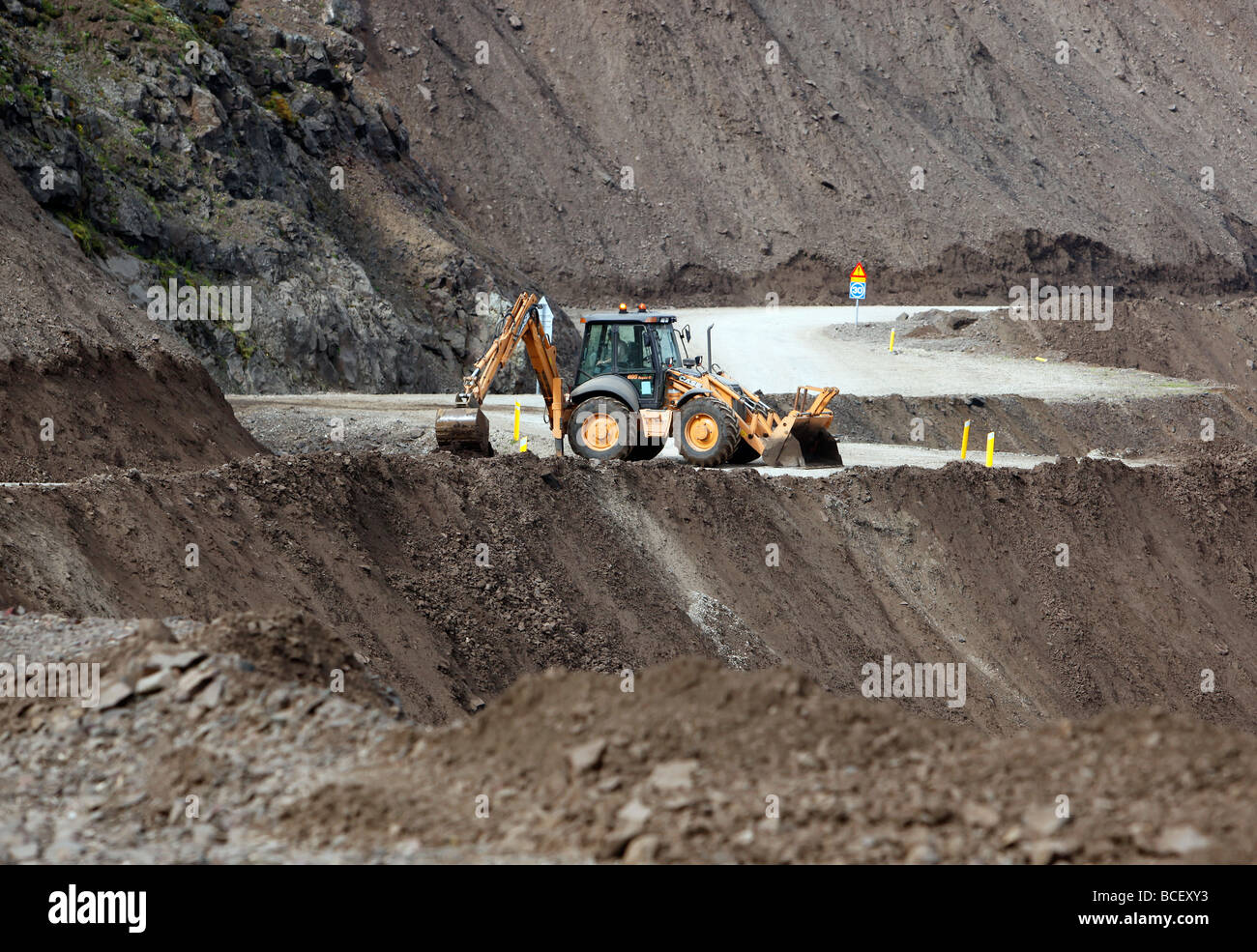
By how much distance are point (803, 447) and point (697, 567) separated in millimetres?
4165

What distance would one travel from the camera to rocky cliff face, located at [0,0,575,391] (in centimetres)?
2245

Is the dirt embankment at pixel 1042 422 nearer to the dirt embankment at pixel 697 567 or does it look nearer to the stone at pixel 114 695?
the dirt embankment at pixel 697 567

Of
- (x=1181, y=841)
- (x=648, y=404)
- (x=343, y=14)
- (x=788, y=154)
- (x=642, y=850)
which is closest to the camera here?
(x=1181, y=841)

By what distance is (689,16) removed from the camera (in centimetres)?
5384

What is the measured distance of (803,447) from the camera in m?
19.9

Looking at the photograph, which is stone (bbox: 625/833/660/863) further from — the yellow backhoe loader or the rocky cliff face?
the rocky cliff face

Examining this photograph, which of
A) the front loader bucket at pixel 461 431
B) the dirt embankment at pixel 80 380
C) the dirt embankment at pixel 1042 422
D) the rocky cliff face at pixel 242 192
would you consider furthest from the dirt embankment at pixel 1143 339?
the dirt embankment at pixel 80 380

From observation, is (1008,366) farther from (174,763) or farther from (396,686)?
(174,763)

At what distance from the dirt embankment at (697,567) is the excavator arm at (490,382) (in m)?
0.68

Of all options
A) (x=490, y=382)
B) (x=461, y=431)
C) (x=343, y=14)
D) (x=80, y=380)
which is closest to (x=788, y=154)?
(x=343, y=14)

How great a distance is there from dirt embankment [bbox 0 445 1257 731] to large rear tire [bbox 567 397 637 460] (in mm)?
1384

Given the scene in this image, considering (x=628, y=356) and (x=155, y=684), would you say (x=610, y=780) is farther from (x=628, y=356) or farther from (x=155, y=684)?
(x=628, y=356)

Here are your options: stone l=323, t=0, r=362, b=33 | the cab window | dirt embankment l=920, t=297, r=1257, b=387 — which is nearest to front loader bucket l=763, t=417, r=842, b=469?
the cab window
